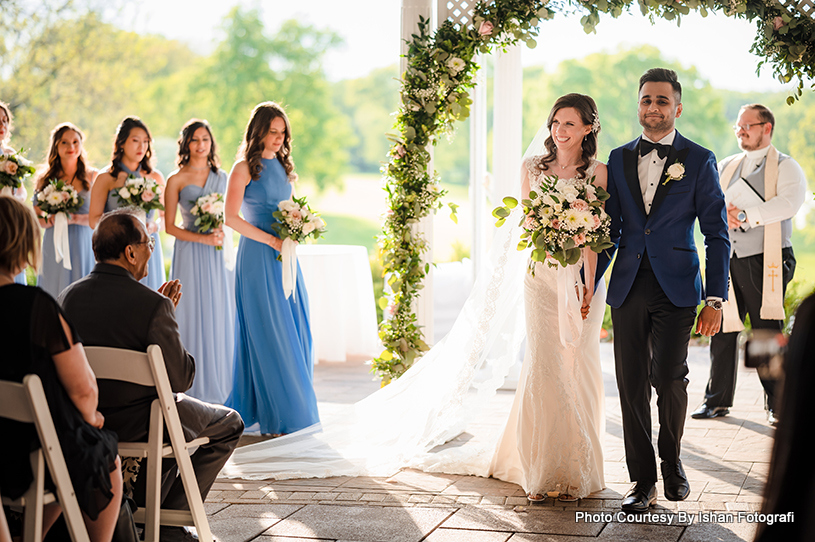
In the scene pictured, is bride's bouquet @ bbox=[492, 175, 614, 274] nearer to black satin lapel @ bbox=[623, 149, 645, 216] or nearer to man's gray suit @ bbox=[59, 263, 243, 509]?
black satin lapel @ bbox=[623, 149, 645, 216]

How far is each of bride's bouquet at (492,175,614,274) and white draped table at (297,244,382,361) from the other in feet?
13.7

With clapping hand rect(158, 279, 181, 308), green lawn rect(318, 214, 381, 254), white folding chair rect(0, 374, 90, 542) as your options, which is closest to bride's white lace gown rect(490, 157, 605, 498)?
clapping hand rect(158, 279, 181, 308)

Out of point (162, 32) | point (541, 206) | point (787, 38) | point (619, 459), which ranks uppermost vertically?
point (162, 32)

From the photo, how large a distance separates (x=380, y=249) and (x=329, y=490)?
5.88 ft

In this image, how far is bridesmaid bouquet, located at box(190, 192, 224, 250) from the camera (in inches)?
227

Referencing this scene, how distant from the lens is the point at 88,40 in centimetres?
2173

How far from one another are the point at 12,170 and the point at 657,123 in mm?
4716

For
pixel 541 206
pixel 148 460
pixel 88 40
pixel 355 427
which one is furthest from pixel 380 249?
pixel 88 40

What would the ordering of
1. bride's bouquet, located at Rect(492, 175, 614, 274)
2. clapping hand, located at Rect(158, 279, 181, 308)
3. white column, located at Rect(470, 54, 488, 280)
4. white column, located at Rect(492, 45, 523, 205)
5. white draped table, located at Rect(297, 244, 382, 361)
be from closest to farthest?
1. clapping hand, located at Rect(158, 279, 181, 308)
2. bride's bouquet, located at Rect(492, 175, 614, 274)
3. white column, located at Rect(470, 54, 488, 280)
4. white column, located at Rect(492, 45, 523, 205)
5. white draped table, located at Rect(297, 244, 382, 361)

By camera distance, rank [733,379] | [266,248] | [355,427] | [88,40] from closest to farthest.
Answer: [355,427]
[266,248]
[733,379]
[88,40]

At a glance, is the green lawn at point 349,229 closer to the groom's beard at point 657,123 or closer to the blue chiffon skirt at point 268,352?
the blue chiffon skirt at point 268,352

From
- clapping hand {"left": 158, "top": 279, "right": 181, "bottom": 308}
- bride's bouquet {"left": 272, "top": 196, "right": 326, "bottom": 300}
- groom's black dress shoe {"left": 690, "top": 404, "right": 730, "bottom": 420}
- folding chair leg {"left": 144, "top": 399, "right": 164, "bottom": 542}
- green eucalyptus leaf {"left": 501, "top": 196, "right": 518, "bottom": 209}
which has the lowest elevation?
groom's black dress shoe {"left": 690, "top": 404, "right": 730, "bottom": 420}

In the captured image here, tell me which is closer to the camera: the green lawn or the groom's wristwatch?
the groom's wristwatch

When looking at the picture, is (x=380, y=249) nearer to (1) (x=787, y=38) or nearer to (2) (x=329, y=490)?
(2) (x=329, y=490)
